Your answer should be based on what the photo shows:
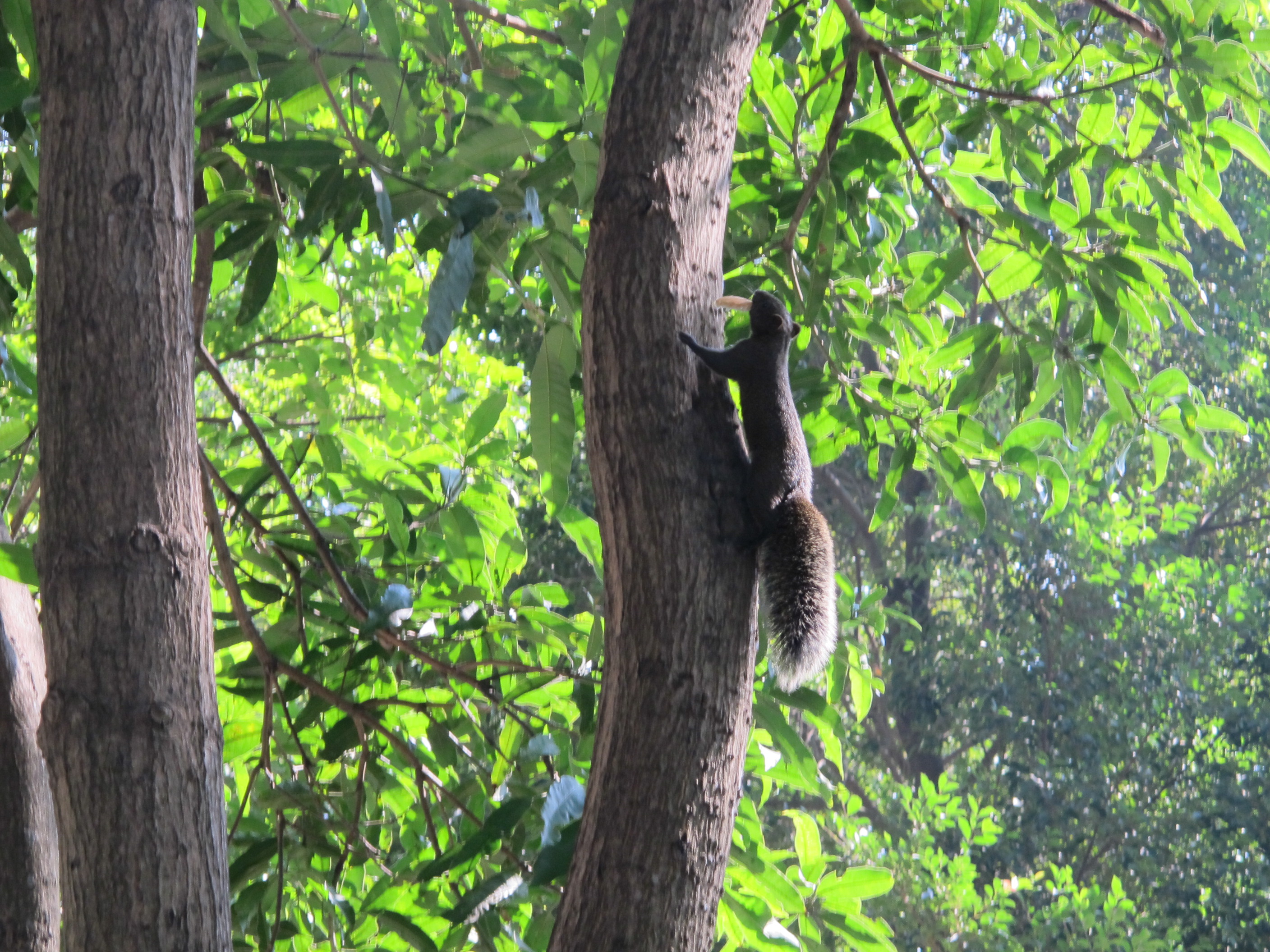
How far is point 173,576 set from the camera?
121cm

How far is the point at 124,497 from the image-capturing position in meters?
1.21

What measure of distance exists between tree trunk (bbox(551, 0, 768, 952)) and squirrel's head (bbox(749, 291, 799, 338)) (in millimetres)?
472

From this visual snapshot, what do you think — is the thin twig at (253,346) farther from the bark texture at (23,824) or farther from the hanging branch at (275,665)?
the bark texture at (23,824)

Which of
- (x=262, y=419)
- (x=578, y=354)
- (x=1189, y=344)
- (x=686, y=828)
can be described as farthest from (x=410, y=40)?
(x=1189, y=344)

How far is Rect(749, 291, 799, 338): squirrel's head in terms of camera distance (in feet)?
6.10

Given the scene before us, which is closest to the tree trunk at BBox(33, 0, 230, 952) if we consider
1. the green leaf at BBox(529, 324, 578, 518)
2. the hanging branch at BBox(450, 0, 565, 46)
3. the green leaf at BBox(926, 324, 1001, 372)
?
the green leaf at BBox(529, 324, 578, 518)

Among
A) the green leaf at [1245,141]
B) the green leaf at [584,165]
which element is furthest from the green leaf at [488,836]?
the green leaf at [1245,141]

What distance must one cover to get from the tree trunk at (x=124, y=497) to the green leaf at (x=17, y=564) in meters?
0.33

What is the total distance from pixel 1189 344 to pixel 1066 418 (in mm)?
8144

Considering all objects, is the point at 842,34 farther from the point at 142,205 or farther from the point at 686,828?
the point at 686,828

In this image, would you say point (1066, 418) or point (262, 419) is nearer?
point (1066, 418)

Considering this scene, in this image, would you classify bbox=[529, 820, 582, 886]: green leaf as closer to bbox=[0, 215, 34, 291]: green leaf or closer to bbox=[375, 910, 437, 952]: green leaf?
bbox=[375, 910, 437, 952]: green leaf

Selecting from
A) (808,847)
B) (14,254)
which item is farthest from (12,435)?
(808,847)

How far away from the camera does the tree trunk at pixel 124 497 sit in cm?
Result: 115
